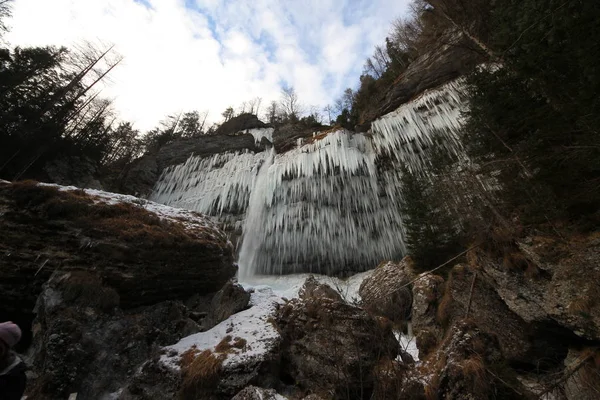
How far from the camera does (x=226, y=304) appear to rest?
25.0 feet

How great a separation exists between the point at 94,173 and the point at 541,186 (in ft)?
81.9

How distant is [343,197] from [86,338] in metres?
13.1

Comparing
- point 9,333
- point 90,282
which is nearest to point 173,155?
point 90,282

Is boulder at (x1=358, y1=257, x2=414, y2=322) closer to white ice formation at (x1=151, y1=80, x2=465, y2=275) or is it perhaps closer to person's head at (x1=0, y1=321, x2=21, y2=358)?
white ice formation at (x1=151, y1=80, x2=465, y2=275)

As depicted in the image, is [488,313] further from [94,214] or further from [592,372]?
[94,214]

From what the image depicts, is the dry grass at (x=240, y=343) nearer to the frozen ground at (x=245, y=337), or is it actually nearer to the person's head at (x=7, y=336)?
the frozen ground at (x=245, y=337)

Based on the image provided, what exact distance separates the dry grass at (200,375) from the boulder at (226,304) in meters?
2.04

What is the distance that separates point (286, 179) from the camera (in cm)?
1706

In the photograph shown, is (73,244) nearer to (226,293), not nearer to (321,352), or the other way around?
(226,293)

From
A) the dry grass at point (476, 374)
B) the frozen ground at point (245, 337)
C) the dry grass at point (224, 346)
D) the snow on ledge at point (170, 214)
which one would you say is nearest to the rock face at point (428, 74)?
the snow on ledge at point (170, 214)

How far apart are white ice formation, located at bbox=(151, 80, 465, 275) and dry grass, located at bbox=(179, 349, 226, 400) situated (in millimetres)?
11037

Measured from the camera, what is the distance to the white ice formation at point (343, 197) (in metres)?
15.3

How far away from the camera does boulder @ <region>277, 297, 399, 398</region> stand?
4.44 metres

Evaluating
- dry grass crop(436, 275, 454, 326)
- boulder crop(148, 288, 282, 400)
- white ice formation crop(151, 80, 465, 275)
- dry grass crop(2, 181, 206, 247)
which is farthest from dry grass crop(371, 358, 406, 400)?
Result: white ice formation crop(151, 80, 465, 275)
